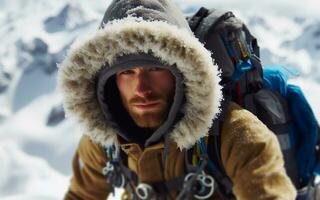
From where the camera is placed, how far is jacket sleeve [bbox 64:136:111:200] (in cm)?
337

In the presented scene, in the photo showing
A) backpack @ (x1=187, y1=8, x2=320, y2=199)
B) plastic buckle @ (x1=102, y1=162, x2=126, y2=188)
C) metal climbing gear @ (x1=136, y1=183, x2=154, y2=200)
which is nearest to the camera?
metal climbing gear @ (x1=136, y1=183, x2=154, y2=200)

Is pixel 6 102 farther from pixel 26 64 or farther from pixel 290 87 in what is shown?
pixel 290 87

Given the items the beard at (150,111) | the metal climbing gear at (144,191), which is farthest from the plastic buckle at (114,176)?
the beard at (150,111)

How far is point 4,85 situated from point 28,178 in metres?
32.9

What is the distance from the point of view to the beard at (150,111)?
2.89 metres

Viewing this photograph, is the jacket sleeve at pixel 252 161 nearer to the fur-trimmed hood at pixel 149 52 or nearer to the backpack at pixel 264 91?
the fur-trimmed hood at pixel 149 52

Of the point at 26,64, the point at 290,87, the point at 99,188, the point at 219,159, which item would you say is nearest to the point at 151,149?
the point at 219,159

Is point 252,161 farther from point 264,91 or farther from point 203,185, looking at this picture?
point 264,91

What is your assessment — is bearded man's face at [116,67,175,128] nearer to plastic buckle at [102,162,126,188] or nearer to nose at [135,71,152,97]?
nose at [135,71,152,97]

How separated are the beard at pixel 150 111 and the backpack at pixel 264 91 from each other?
38 centimetres

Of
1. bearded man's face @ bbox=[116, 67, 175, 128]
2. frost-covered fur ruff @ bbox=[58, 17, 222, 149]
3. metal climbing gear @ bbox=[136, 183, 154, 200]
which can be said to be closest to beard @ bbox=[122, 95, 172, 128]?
bearded man's face @ bbox=[116, 67, 175, 128]

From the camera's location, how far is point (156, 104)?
9.50 feet

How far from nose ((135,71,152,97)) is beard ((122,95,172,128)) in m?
0.04

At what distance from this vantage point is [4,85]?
13225 centimetres
